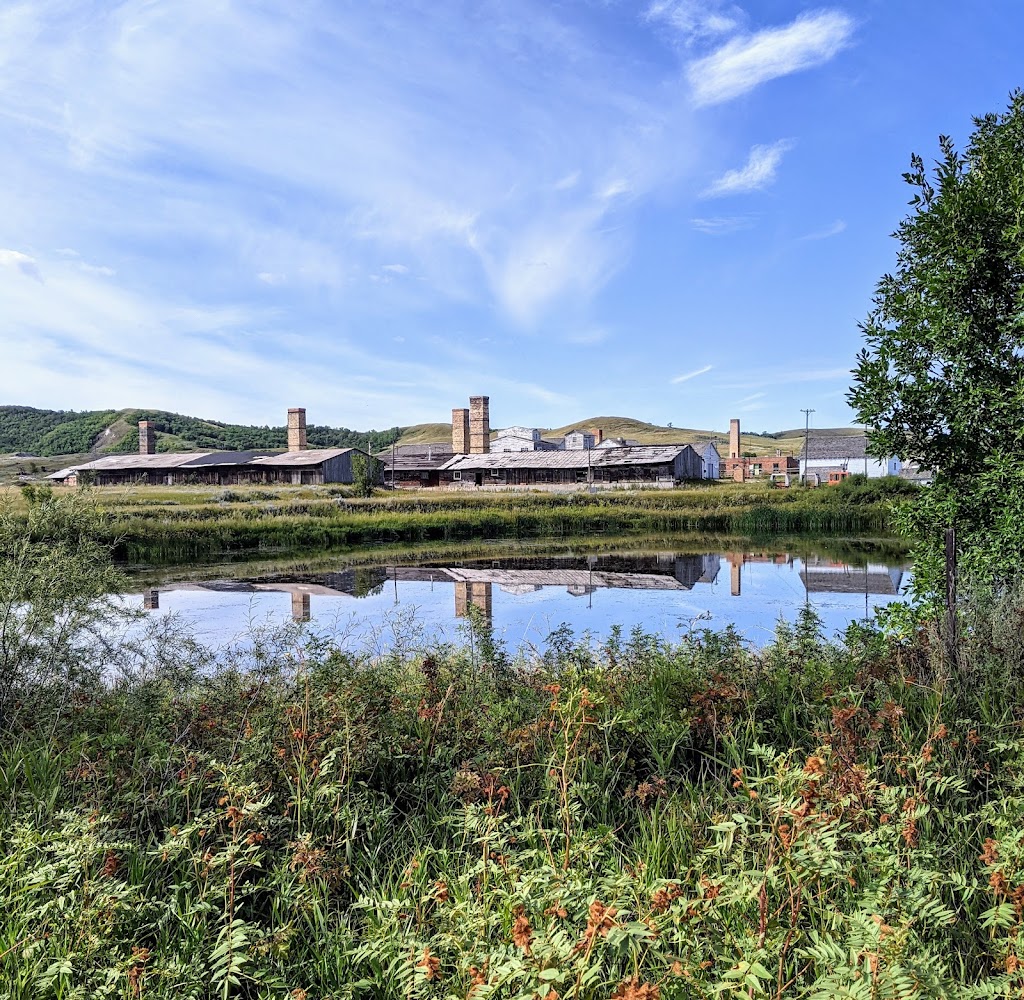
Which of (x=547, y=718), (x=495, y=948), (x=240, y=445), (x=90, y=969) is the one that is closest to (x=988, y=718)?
(x=547, y=718)

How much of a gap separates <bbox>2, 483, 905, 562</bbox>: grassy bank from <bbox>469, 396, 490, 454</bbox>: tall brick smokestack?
35608mm

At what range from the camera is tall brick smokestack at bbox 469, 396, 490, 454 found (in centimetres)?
8612

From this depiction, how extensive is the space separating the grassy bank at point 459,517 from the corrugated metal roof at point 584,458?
11750mm

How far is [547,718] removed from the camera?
4.43 metres

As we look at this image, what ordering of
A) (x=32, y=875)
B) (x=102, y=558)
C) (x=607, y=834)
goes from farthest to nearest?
(x=102, y=558)
(x=607, y=834)
(x=32, y=875)

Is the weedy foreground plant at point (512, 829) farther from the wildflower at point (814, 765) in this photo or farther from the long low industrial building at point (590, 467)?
the long low industrial building at point (590, 467)

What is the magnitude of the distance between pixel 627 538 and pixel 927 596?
30.3 metres

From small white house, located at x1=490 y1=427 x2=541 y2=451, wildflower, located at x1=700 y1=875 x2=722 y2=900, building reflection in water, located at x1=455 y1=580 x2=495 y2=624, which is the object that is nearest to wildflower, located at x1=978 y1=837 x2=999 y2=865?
wildflower, located at x1=700 y1=875 x2=722 y2=900

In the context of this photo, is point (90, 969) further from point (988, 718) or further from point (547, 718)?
point (988, 718)

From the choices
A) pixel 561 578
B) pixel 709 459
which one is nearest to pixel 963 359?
pixel 561 578

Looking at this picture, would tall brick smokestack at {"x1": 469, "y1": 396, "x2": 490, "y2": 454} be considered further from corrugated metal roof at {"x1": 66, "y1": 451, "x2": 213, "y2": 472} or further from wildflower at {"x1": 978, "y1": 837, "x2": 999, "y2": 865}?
wildflower at {"x1": 978, "y1": 837, "x2": 999, "y2": 865}

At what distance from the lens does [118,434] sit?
453 ft

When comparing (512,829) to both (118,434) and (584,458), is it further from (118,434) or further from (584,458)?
(118,434)

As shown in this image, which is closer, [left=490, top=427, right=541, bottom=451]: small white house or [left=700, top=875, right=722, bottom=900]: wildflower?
[left=700, top=875, right=722, bottom=900]: wildflower
